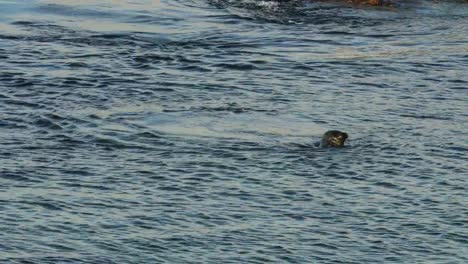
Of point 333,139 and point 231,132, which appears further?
point 231,132

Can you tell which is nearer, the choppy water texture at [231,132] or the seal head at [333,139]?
the choppy water texture at [231,132]

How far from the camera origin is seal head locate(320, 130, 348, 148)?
37.7 ft

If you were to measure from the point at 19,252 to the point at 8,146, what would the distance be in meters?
2.50

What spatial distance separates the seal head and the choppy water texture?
0.39 feet

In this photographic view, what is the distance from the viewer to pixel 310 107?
12969mm

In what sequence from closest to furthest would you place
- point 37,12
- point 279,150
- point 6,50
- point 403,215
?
point 403,215 → point 279,150 → point 6,50 → point 37,12

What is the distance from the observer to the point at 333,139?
1151cm

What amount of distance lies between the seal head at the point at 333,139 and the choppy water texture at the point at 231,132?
0.12 m

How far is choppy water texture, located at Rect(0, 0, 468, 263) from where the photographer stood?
30.8 ft

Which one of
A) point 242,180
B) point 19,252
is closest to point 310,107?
point 242,180

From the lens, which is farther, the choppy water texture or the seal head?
the seal head

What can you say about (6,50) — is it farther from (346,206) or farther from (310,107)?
(346,206)

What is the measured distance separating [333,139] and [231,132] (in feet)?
3.23

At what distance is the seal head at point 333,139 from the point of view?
37.7ft
